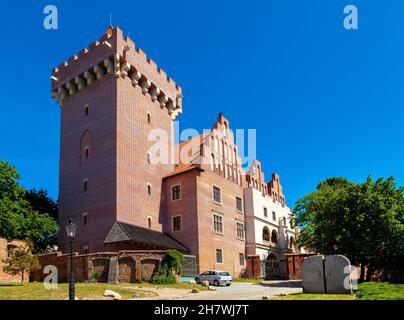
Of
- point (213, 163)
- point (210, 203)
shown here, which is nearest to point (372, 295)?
point (210, 203)

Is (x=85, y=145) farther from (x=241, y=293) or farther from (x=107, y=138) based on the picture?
(x=241, y=293)

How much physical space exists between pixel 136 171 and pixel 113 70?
406 inches

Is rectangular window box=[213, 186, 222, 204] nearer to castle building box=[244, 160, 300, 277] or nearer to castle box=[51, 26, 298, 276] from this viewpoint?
castle box=[51, 26, 298, 276]

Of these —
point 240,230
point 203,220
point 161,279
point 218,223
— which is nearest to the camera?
point 161,279

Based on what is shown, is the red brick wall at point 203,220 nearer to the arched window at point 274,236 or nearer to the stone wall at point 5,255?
the arched window at point 274,236

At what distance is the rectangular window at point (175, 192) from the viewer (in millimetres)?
44969

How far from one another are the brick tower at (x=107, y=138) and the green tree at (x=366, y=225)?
17.0 m

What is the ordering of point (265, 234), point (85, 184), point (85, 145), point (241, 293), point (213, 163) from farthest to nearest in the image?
1. point (265, 234)
2. point (213, 163)
3. point (85, 145)
4. point (85, 184)
5. point (241, 293)

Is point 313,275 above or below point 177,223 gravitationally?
→ below

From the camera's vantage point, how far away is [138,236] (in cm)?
3700
